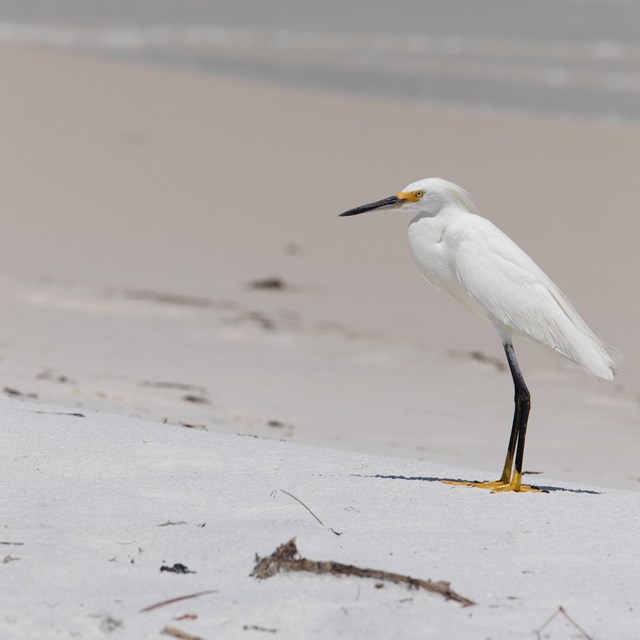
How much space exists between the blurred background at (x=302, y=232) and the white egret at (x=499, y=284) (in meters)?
1.41

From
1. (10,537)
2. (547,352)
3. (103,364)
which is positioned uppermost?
(547,352)

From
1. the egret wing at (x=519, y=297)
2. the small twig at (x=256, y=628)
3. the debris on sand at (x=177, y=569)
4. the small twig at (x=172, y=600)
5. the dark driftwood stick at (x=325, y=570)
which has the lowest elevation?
the debris on sand at (x=177, y=569)

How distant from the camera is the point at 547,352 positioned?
446 centimetres

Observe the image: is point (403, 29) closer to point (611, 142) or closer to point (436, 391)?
point (611, 142)

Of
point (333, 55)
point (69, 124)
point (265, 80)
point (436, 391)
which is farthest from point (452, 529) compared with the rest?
point (333, 55)

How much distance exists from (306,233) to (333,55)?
13.4m

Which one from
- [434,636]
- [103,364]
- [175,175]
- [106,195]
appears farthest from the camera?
[175,175]

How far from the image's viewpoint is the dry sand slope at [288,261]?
662 cm

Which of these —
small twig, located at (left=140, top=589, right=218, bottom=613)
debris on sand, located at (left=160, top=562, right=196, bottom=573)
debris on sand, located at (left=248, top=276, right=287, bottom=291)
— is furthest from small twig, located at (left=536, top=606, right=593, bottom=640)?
debris on sand, located at (left=248, top=276, right=287, bottom=291)

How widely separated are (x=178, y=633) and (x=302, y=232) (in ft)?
28.2

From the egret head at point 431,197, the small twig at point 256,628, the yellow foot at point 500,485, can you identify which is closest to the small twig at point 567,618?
the small twig at point 256,628

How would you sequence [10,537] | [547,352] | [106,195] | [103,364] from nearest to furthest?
[10,537] → [547,352] → [103,364] → [106,195]

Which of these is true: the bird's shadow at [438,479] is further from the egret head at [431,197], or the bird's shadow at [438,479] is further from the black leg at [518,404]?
the egret head at [431,197]

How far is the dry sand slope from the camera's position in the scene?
6.62m
